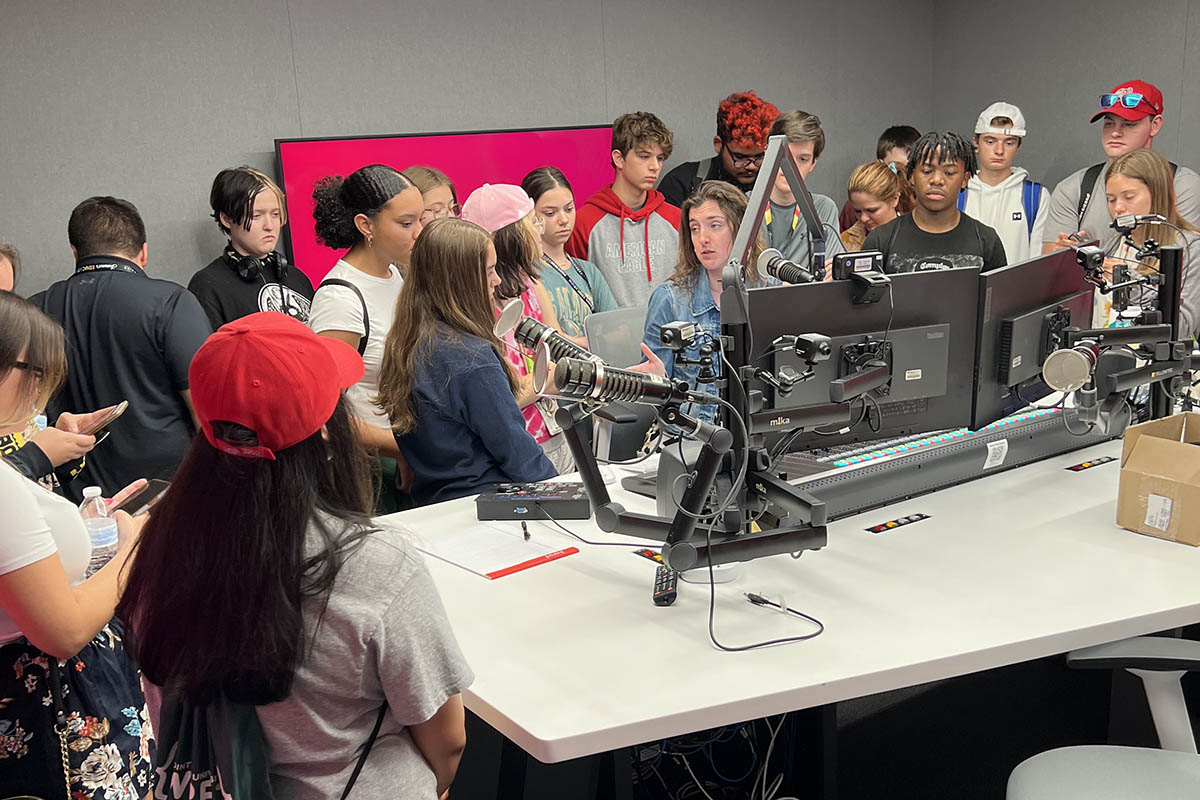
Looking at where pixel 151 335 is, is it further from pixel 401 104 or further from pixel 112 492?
pixel 401 104

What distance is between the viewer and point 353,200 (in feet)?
9.95

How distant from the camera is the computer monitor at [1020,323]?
7.50ft

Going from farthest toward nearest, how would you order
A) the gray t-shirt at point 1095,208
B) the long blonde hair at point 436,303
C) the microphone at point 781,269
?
the gray t-shirt at point 1095,208
the long blonde hair at point 436,303
the microphone at point 781,269

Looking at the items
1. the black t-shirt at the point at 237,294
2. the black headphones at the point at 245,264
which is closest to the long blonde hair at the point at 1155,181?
the black t-shirt at the point at 237,294

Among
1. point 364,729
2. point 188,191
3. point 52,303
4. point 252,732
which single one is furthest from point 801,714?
point 188,191

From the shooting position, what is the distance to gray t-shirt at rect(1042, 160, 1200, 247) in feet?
14.3

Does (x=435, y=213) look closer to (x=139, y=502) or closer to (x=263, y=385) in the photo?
(x=139, y=502)

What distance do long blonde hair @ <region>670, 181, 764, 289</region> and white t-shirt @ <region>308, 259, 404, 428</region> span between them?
1.02 m

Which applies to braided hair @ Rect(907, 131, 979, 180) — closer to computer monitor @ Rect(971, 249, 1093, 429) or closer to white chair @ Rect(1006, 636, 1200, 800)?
computer monitor @ Rect(971, 249, 1093, 429)

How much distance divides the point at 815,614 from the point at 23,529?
4.21 feet

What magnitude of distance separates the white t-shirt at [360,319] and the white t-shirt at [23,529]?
1.17 metres

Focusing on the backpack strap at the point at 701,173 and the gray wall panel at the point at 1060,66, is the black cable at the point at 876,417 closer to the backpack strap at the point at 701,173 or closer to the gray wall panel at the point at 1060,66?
the backpack strap at the point at 701,173

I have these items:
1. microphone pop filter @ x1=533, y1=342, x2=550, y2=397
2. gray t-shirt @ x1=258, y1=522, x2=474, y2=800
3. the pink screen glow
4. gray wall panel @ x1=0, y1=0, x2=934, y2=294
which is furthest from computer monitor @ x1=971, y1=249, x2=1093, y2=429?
gray wall panel @ x1=0, y1=0, x2=934, y2=294

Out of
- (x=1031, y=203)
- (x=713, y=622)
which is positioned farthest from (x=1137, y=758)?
(x=1031, y=203)
